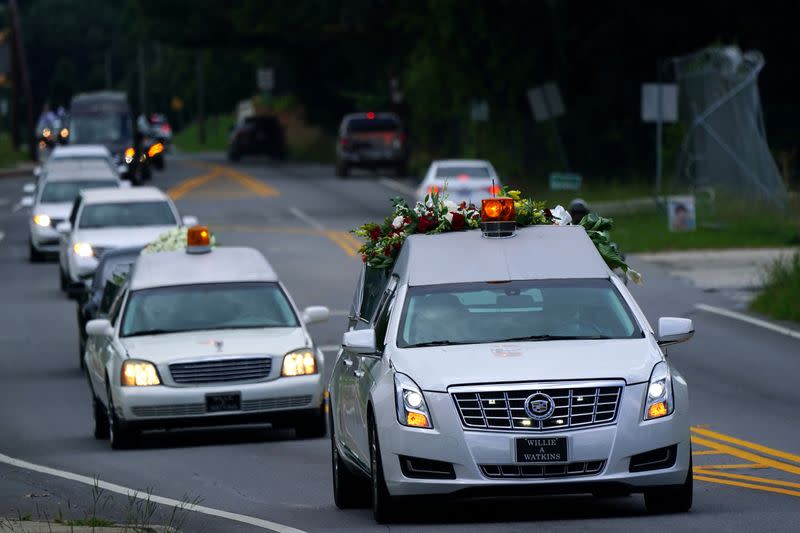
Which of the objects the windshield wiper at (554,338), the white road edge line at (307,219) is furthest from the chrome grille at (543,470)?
the white road edge line at (307,219)

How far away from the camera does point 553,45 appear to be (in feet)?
170

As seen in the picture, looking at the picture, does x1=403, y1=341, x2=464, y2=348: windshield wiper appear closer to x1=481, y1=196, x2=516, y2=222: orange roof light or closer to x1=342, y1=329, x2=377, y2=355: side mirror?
x1=342, y1=329, x2=377, y2=355: side mirror

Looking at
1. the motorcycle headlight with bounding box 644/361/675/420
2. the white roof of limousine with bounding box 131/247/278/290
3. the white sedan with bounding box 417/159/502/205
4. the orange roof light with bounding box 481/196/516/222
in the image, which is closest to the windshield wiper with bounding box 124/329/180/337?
the white roof of limousine with bounding box 131/247/278/290

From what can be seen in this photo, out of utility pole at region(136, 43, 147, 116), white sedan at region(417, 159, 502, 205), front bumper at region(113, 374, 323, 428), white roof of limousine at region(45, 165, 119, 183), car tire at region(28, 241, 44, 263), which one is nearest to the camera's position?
front bumper at region(113, 374, 323, 428)

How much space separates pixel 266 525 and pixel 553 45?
137 ft

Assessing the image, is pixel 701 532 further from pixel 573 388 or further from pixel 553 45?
pixel 553 45

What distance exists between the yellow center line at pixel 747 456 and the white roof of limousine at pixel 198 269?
14.3ft

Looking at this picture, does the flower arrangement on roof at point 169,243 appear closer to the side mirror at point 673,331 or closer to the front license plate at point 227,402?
the front license plate at point 227,402

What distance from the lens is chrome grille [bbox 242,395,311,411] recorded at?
1614 cm

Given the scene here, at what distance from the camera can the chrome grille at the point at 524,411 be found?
33.0 ft

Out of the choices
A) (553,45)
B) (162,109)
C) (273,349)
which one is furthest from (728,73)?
(162,109)

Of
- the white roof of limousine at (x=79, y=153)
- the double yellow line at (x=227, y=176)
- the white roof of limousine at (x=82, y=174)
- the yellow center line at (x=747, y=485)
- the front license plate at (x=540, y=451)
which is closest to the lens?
the front license plate at (x=540, y=451)

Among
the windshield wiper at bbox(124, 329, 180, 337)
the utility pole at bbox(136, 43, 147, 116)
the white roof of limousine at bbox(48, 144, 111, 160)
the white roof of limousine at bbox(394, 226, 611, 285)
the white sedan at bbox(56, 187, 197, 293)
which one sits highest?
the white roof of limousine at bbox(394, 226, 611, 285)

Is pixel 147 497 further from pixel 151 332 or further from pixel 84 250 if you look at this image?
pixel 84 250
